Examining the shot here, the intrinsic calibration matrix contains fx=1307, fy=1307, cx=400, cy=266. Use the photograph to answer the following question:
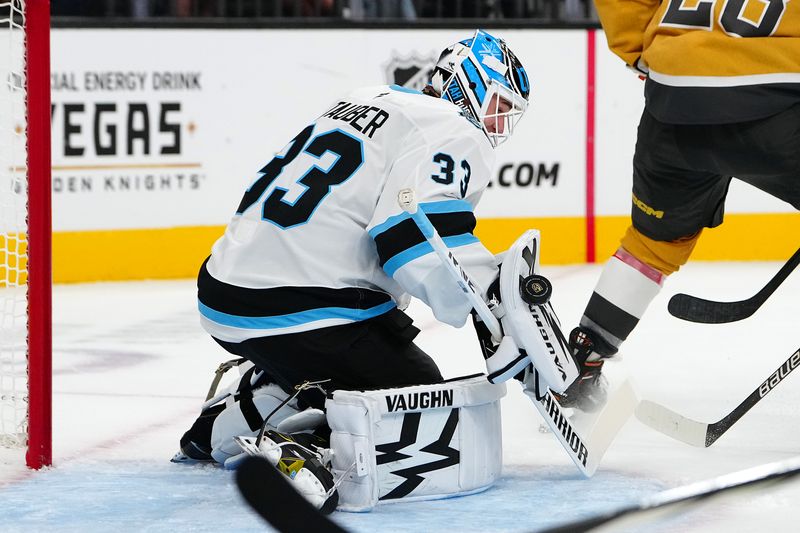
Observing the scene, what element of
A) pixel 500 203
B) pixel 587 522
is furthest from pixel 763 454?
pixel 500 203

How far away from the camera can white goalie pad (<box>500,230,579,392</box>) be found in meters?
2.08

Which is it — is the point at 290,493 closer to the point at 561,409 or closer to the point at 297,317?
the point at 297,317

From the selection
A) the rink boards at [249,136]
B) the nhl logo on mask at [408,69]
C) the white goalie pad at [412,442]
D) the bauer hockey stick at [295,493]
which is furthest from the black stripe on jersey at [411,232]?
the nhl logo on mask at [408,69]

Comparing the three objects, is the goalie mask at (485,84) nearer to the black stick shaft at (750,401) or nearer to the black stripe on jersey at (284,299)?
the black stripe on jersey at (284,299)

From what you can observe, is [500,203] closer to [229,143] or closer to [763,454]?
[229,143]

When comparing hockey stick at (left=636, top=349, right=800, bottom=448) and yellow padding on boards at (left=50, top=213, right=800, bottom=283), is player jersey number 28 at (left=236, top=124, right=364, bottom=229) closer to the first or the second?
hockey stick at (left=636, top=349, right=800, bottom=448)

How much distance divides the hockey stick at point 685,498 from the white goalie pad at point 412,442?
102cm

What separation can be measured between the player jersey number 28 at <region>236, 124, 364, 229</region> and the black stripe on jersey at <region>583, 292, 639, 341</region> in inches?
31.7

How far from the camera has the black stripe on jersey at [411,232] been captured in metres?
2.02

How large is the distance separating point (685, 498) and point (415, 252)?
3.45ft

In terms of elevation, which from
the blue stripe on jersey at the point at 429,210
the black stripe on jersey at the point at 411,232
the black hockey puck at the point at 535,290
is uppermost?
the blue stripe on jersey at the point at 429,210

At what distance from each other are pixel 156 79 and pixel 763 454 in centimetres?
308

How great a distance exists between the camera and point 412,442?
208 cm

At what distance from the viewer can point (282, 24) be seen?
501 centimetres
